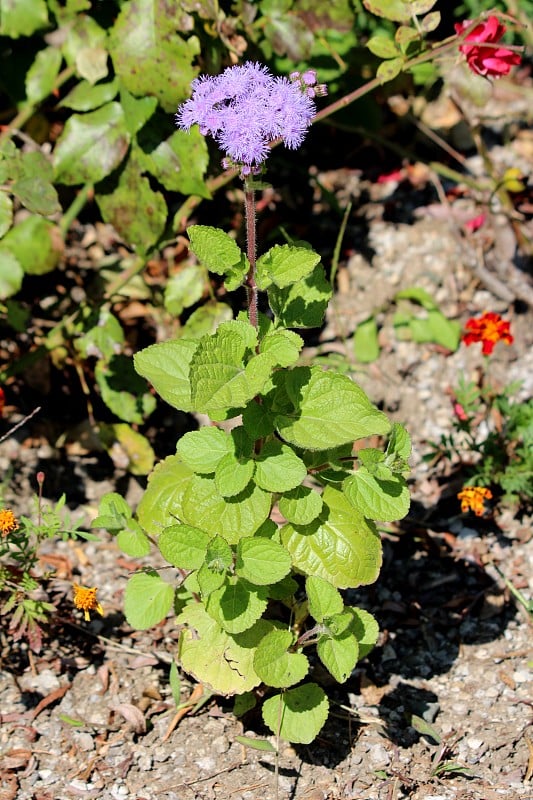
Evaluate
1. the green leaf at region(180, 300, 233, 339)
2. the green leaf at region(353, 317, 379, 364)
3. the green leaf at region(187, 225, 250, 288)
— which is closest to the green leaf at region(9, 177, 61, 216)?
the green leaf at region(180, 300, 233, 339)

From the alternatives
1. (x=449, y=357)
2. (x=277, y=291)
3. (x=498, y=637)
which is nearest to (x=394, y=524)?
(x=498, y=637)

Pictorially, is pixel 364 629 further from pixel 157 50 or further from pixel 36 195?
pixel 157 50

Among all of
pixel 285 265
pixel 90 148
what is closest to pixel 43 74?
pixel 90 148

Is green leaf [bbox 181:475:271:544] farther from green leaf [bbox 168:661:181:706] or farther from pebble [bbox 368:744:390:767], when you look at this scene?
pebble [bbox 368:744:390:767]

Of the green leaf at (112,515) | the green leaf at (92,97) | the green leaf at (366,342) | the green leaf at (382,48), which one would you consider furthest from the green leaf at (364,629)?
the green leaf at (92,97)

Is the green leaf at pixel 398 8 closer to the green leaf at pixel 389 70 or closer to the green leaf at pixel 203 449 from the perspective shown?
the green leaf at pixel 389 70

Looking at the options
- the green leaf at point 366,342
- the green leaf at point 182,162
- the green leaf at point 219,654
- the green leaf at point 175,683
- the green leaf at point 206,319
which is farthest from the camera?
the green leaf at point 366,342
